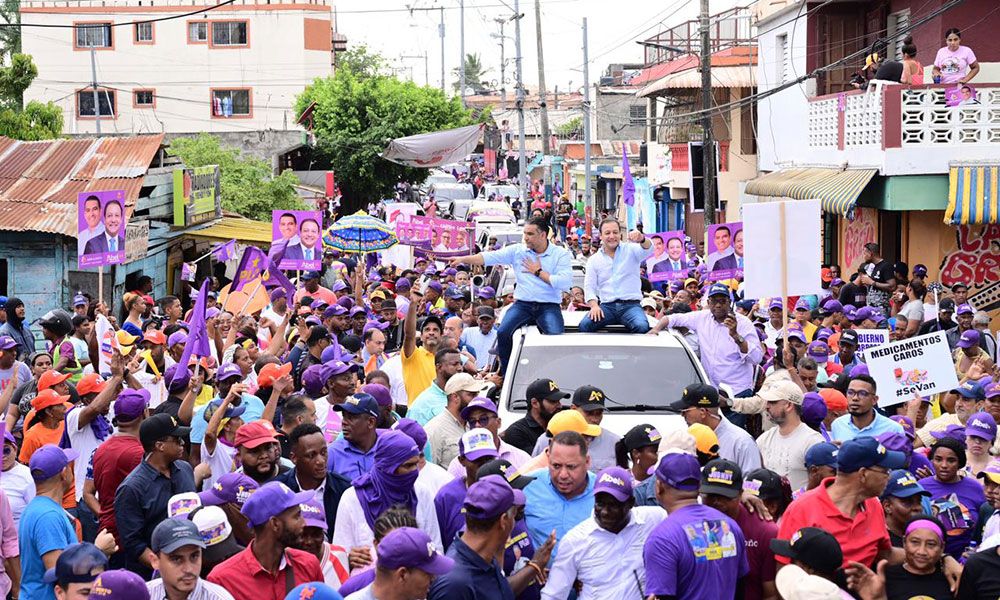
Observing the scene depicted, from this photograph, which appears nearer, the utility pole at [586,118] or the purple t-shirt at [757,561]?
the purple t-shirt at [757,561]

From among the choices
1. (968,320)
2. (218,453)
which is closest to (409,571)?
(218,453)

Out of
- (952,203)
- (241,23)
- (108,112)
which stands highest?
(241,23)

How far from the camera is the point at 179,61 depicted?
6125 centimetres

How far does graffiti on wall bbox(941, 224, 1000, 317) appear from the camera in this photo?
20.3m

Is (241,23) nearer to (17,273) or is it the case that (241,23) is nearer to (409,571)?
(17,273)

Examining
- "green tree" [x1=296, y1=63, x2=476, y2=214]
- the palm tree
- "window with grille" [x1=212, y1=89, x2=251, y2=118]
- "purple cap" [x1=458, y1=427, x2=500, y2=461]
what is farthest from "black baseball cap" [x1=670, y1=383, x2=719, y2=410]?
the palm tree

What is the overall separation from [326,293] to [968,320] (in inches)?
301

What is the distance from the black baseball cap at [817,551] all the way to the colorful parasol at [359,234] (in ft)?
50.4

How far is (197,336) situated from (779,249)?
194 inches

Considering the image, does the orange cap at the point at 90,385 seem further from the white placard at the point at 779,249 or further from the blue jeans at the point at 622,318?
the white placard at the point at 779,249

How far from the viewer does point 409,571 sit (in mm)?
4809

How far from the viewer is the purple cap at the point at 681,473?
570 cm

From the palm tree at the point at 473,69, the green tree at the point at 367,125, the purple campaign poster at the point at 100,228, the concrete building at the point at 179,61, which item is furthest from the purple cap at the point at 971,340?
the palm tree at the point at 473,69

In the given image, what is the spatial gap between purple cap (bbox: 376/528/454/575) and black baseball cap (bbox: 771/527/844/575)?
1.56 m
